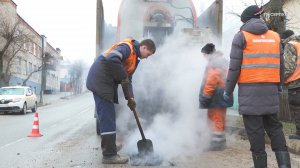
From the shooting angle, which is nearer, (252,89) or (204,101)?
(252,89)

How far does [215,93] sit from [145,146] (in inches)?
67.5

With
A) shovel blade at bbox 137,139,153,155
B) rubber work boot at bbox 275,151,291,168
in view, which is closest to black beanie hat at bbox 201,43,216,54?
shovel blade at bbox 137,139,153,155

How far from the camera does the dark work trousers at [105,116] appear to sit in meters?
5.89

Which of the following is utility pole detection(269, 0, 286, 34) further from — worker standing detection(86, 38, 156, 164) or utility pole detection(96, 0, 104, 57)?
worker standing detection(86, 38, 156, 164)

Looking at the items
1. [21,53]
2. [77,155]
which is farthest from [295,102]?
[21,53]

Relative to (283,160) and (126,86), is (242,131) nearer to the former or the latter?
(126,86)

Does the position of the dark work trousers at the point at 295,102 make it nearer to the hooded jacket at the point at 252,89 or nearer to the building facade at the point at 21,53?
the hooded jacket at the point at 252,89

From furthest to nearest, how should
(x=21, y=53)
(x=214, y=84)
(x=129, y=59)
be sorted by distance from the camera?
(x=21, y=53), (x=214, y=84), (x=129, y=59)

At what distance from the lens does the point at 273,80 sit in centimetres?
452

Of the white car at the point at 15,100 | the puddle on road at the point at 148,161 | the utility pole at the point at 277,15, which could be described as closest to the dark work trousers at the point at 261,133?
the puddle on road at the point at 148,161

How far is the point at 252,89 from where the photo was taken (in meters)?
4.48

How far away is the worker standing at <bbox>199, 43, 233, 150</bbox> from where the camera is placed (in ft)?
22.9

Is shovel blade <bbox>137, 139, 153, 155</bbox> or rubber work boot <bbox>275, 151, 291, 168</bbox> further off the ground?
rubber work boot <bbox>275, 151, 291, 168</bbox>

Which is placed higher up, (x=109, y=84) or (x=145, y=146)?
(x=109, y=84)
